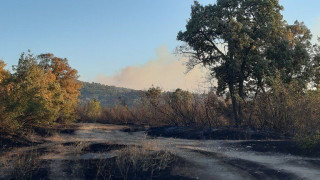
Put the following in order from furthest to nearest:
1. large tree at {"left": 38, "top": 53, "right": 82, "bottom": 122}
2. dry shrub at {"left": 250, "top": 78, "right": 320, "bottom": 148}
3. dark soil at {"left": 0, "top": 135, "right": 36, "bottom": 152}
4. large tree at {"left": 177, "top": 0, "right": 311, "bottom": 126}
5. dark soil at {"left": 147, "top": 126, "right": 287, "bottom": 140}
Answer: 1. large tree at {"left": 38, "top": 53, "right": 82, "bottom": 122}
2. large tree at {"left": 177, "top": 0, "right": 311, "bottom": 126}
3. dark soil at {"left": 147, "top": 126, "right": 287, "bottom": 140}
4. dark soil at {"left": 0, "top": 135, "right": 36, "bottom": 152}
5. dry shrub at {"left": 250, "top": 78, "right": 320, "bottom": 148}

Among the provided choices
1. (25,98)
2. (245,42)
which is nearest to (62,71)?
(25,98)

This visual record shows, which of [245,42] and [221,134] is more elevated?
[245,42]

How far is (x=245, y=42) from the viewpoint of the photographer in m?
21.0

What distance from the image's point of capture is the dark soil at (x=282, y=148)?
1144cm

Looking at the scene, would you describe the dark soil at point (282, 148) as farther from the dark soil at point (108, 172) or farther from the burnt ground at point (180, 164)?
the dark soil at point (108, 172)

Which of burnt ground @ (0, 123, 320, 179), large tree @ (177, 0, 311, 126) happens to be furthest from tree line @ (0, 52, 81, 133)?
large tree @ (177, 0, 311, 126)

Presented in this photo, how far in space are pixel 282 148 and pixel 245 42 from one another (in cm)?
1071

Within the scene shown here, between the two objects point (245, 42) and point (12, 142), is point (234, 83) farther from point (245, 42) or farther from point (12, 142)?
point (12, 142)

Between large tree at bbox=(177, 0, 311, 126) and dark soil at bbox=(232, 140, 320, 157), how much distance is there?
7.28 metres

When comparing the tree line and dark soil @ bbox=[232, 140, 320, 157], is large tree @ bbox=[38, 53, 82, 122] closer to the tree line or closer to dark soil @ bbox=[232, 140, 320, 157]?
the tree line

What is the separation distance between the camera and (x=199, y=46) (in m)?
23.7

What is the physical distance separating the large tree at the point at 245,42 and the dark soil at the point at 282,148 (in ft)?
23.9

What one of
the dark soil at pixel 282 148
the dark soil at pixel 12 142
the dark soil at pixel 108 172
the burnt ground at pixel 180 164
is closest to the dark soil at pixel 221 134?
the dark soil at pixel 282 148

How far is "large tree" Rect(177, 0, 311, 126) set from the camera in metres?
21.1
